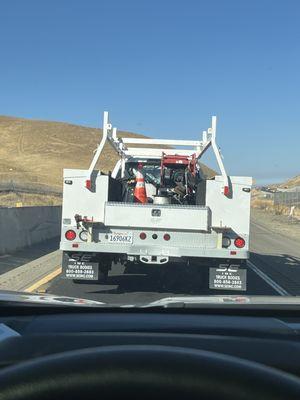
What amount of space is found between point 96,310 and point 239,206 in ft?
20.0

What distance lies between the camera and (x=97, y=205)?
33.8 ft

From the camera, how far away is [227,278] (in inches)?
415

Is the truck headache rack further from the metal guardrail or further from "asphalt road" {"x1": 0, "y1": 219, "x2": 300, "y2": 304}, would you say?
the metal guardrail

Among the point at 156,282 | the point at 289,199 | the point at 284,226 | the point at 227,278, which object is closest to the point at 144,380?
the point at 227,278

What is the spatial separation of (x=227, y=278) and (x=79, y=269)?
8.00 ft

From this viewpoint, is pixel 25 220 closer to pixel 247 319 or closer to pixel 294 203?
pixel 247 319

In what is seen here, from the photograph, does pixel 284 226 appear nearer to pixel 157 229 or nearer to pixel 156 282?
pixel 156 282

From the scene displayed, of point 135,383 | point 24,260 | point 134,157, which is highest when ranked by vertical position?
point 134,157

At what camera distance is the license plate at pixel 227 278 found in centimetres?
1046

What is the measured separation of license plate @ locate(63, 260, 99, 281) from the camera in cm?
1063

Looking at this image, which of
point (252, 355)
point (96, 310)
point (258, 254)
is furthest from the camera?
point (258, 254)

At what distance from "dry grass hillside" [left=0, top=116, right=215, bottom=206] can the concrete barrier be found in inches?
2686

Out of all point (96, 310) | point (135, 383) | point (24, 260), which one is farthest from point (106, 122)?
point (135, 383)

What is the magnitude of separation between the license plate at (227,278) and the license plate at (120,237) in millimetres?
1445
